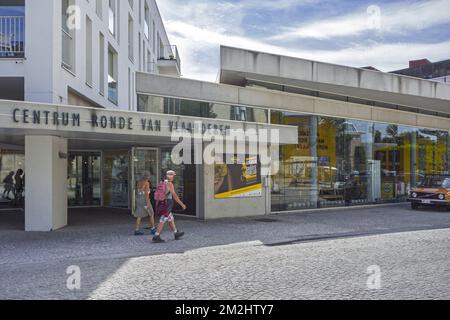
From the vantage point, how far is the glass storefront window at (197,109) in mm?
16188

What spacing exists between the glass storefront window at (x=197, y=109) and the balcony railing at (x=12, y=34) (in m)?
4.52

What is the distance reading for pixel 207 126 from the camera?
1335cm

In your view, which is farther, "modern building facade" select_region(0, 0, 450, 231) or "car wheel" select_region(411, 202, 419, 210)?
"car wheel" select_region(411, 202, 419, 210)

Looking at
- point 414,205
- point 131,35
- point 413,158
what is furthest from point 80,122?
point 413,158

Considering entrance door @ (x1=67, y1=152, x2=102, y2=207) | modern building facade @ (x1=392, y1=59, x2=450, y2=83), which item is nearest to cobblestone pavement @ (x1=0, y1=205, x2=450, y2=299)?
entrance door @ (x1=67, y1=152, x2=102, y2=207)

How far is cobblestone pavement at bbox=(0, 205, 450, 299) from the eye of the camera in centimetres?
603

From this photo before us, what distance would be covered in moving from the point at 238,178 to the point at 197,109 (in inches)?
123

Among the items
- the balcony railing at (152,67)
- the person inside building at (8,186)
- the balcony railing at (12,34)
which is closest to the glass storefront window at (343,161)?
the balcony railing at (12,34)

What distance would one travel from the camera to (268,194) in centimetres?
1655

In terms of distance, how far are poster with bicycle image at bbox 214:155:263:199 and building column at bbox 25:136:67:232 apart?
5.29m

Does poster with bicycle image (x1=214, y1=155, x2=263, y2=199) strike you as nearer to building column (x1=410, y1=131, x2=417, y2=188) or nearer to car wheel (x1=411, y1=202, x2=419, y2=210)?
car wheel (x1=411, y1=202, x2=419, y2=210)

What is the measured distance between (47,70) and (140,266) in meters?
6.99

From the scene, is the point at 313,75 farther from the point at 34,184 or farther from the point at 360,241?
the point at 34,184
